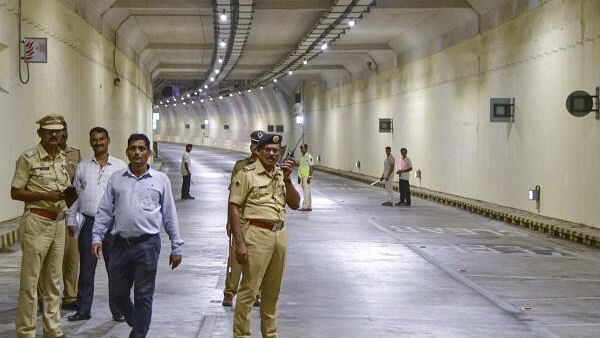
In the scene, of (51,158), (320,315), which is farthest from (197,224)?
(51,158)

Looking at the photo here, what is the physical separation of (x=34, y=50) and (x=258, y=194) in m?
11.2

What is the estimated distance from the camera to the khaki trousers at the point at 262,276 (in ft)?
23.7

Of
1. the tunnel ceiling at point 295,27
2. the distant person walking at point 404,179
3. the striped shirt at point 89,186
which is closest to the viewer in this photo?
the striped shirt at point 89,186

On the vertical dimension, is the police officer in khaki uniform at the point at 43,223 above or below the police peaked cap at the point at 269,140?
below

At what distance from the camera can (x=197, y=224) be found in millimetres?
20531

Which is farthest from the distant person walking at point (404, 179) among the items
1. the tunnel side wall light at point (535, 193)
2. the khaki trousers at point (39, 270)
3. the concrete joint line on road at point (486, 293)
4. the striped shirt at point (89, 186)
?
the khaki trousers at point (39, 270)

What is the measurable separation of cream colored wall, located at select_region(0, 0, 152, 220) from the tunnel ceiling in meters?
0.90

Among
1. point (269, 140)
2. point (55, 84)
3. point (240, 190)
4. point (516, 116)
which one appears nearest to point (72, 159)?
point (240, 190)

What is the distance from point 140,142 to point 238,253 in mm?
1263

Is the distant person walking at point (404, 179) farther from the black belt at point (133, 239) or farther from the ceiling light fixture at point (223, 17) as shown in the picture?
the black belt at point (133, 239)

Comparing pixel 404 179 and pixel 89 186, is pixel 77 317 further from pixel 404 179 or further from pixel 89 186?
pixel 404 179

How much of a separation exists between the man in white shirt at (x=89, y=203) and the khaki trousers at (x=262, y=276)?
191cm

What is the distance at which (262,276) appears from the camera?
7.28 meters

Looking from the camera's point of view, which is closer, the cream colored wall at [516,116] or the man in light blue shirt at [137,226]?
the man in light blue shirt at [137,226]
